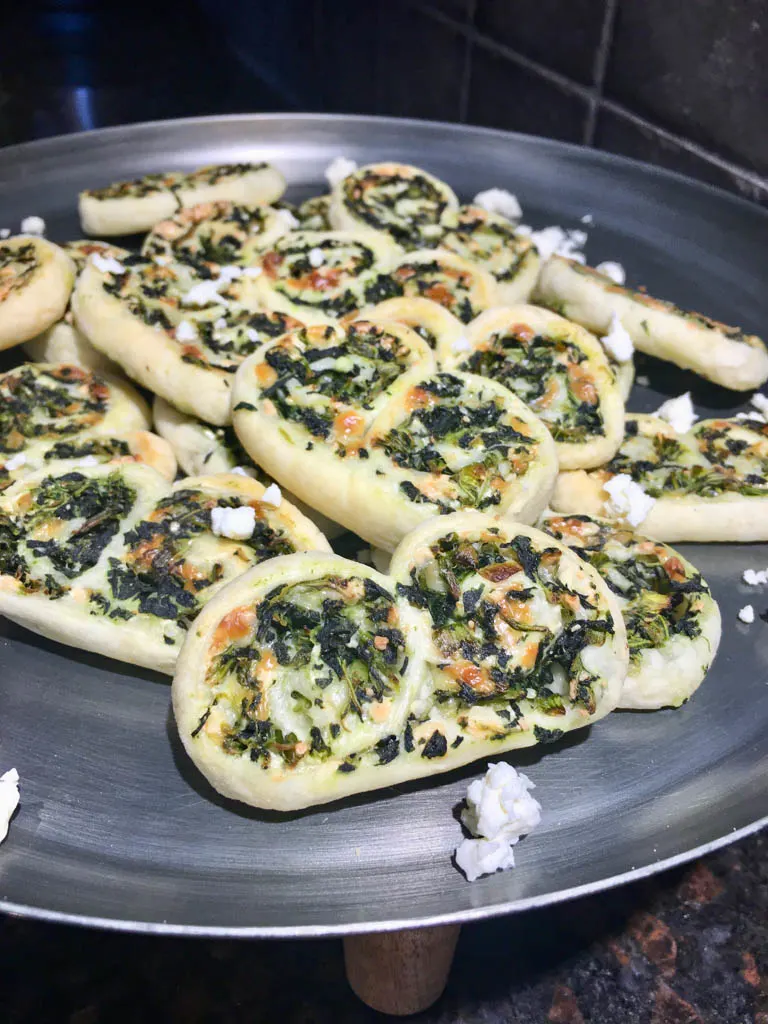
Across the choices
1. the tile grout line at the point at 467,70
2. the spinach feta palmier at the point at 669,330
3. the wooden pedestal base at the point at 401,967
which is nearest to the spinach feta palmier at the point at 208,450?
the wooden pedestal base at the point at 401,967

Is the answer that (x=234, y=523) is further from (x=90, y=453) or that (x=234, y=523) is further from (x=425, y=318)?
(x=425, y=318)

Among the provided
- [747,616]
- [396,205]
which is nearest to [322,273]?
[396,205]

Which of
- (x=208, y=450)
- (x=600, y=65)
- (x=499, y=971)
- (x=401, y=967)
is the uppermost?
(x=600, y=65)

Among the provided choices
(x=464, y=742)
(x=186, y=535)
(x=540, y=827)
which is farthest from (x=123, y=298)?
(x=540, y=827)

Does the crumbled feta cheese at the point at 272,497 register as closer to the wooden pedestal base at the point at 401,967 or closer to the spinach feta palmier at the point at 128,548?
the spinach feta palmier at the point at 128,548

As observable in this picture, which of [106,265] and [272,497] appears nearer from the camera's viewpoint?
[272,497]

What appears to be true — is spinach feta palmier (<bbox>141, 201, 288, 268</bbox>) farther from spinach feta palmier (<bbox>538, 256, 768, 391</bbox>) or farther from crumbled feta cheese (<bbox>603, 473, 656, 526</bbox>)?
crumbled feta cheese (<bbox>603, 473, 656, 526</bbox>)

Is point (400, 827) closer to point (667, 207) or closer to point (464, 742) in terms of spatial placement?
point (464, 742)

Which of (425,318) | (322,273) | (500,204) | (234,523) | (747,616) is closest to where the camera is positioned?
(234,523)
